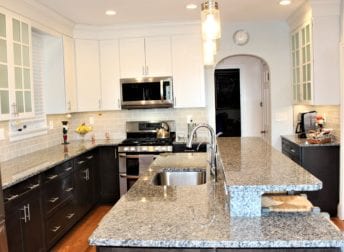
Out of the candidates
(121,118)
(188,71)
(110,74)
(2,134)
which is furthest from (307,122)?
(2,134)

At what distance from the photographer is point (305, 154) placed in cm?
434

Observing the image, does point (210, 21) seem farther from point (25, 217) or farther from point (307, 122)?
point (307, 122)

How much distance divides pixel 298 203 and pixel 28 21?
135 inches

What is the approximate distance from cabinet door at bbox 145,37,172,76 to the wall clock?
1.08 metres

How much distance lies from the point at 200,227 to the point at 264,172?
1.63ft

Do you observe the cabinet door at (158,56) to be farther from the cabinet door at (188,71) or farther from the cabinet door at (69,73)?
the cabinet door at (69,73)

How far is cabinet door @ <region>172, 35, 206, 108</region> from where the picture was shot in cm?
534

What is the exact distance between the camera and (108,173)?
208 inches

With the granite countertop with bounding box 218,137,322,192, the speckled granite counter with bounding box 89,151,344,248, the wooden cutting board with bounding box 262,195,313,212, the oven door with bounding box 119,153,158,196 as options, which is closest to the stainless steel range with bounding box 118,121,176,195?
the oven door with bounding box 119,153,158,196

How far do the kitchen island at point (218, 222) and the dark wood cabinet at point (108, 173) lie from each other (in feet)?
10.2

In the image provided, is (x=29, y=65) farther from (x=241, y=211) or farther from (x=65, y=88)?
(x=241, y=211)

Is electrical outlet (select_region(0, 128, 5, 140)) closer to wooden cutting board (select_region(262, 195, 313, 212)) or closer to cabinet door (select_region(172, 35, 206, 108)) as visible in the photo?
cabinet door (select_region(172, 35, 206, 108))

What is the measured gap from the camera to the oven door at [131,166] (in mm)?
5180

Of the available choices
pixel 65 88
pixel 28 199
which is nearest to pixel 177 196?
pixel 28 199
